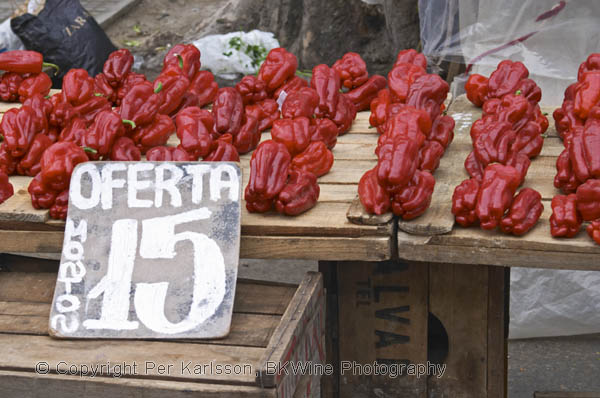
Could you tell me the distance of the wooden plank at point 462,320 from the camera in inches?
90.2

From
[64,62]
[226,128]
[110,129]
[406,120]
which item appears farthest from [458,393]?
[64,62]

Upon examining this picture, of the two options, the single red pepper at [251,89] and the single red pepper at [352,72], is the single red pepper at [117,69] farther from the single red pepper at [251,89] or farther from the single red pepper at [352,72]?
the single red pepper at [352,72]

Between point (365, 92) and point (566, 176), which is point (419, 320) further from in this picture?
point (365, 92)

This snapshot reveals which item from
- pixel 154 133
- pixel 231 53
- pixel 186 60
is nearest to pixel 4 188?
pixel 154 133

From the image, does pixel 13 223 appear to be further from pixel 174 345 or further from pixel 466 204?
pixel 466 204

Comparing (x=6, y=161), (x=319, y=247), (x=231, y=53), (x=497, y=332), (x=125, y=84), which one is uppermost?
(x=125, y=84)

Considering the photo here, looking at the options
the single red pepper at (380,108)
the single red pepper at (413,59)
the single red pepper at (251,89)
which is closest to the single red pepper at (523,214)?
the single red pepper at (380,108)

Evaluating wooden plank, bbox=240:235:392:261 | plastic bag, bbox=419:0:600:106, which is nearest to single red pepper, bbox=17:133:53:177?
wooden plank, bbox=240:235:392:261

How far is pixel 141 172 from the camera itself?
2160mm

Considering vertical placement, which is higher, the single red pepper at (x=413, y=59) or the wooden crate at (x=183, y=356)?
the single red pepper at (x=413, y=59)

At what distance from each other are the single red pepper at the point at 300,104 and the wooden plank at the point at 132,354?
97 centimetres

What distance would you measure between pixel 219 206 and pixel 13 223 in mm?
621

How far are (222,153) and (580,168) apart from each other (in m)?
1.08

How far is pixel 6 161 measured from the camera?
255cm
